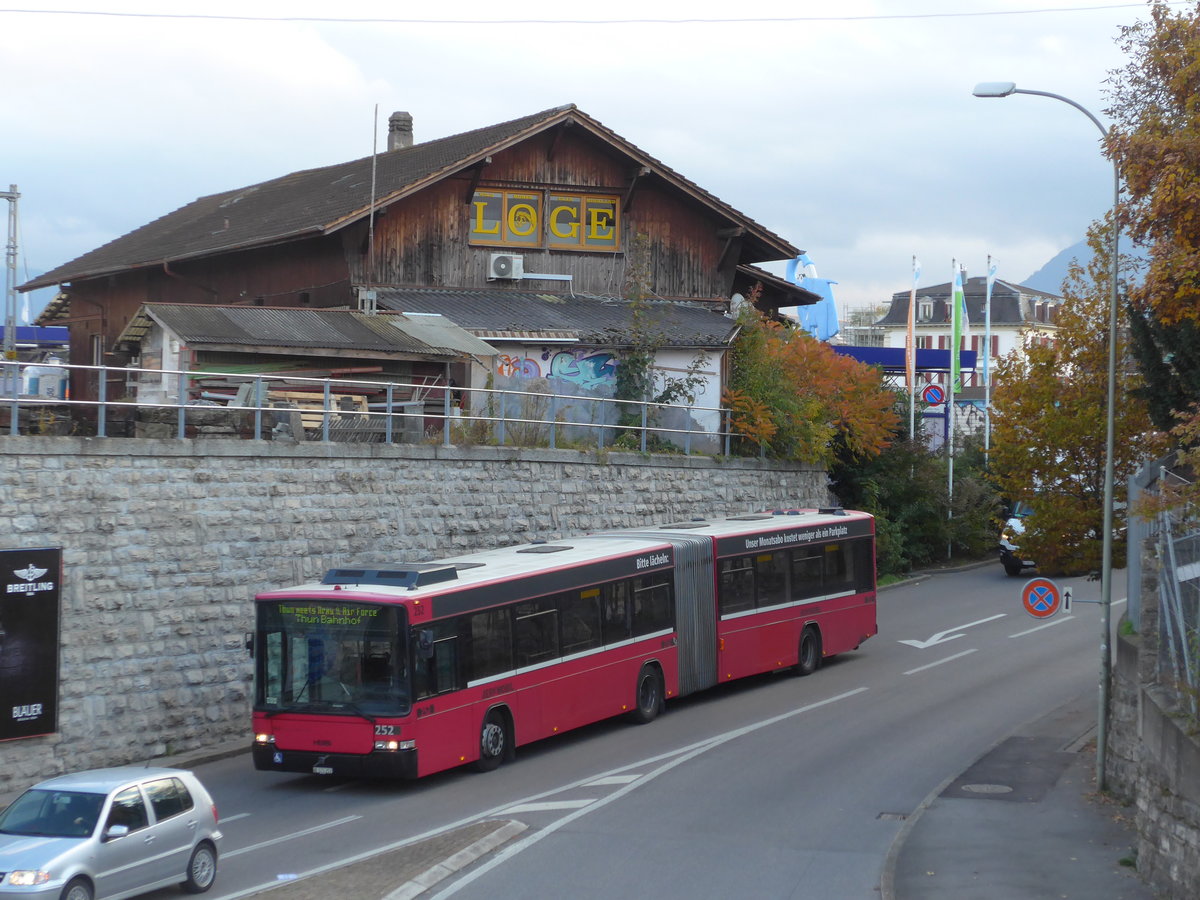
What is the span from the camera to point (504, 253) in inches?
1308

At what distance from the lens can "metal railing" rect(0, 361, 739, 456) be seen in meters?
17.7

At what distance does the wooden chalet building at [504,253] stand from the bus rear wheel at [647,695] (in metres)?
9.20

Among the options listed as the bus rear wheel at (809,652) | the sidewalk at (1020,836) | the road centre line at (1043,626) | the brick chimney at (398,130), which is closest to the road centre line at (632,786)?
the bus rear wheel at (809,652)

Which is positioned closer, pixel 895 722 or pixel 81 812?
pixel 81 812

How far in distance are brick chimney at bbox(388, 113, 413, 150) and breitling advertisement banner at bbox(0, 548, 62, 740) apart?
31741mm

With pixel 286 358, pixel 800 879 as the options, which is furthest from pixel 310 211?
pixel 800 879

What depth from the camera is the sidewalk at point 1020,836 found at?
12.2 meters

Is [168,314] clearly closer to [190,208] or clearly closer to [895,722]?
[895,722]

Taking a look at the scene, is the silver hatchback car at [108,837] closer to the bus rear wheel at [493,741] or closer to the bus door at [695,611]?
the bus rear wheel at [493,741]

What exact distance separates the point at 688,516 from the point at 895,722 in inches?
395

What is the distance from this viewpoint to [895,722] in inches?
837

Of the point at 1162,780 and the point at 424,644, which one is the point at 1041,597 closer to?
the point at 1162,780

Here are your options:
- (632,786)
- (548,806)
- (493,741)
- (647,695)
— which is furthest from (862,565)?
(548,806)

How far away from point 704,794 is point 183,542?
8097 mm
